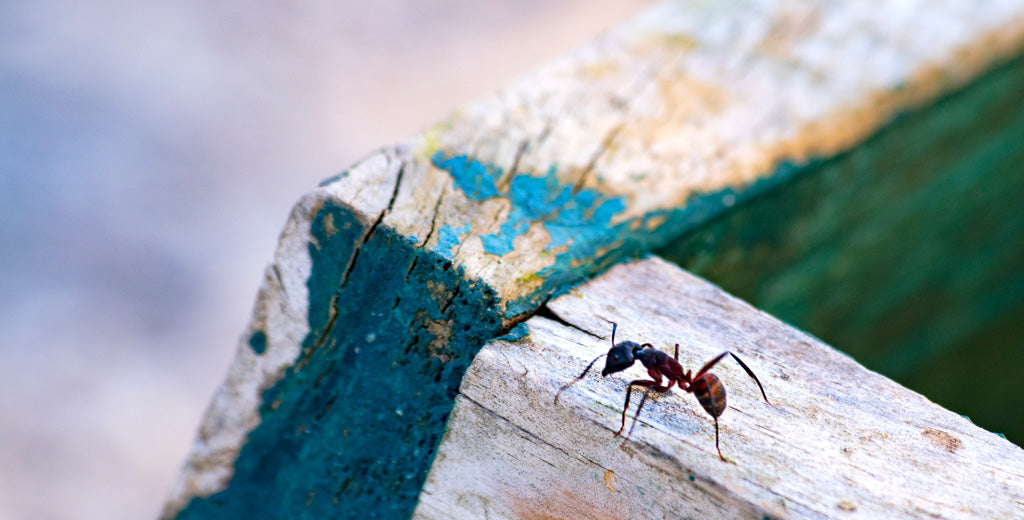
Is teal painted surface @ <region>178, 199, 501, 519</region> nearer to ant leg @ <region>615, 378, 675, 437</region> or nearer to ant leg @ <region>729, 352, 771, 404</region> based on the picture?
ant leg @ <region>615, 378, 675, 437</region>

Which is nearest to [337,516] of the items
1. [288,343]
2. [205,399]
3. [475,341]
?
[288,343]

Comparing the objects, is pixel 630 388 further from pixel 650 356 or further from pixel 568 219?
pixel 568 219

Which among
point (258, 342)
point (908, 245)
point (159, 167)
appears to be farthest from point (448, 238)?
point (159, 167)

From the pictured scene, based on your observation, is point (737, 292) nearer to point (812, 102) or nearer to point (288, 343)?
point (812, 102)

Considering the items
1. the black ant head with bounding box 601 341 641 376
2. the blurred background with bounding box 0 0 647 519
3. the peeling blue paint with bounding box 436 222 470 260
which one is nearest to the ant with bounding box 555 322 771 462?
the black ant head with bounding box 601 341 641 376

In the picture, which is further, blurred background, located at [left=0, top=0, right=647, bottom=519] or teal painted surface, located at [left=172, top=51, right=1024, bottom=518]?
blurred background, located at [left=0, top=0, right=647, bottom=519]
